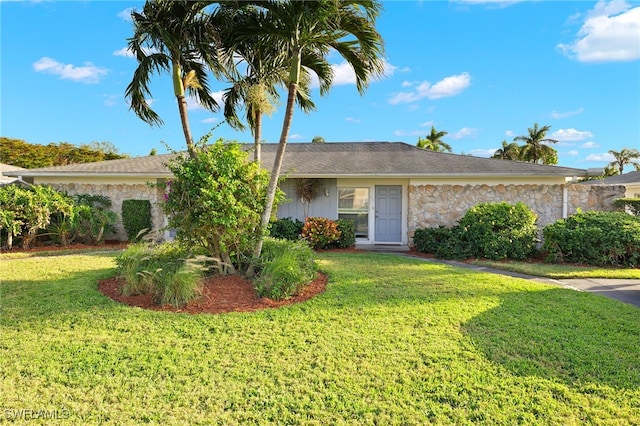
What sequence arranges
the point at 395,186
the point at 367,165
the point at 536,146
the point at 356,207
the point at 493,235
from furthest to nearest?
the point at 536,146 → the point at 356,207 → the point at 395,186 → the point at 367,165 → the point at 493,235

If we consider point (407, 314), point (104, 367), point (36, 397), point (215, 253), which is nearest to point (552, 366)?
point (407, 314)

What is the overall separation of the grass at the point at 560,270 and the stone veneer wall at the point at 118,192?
37.2 ft

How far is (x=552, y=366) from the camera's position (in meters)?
3.65

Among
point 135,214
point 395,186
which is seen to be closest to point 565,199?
point 395,186

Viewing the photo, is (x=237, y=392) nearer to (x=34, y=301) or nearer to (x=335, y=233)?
(x=34, y=301)

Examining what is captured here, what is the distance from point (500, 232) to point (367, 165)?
5113 mm

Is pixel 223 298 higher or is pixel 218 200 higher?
pixel 218 200

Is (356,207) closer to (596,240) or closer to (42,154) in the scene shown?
(596,240)

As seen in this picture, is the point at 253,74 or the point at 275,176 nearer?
the point at 275,176

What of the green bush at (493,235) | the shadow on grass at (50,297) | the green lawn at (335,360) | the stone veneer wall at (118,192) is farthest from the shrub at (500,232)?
the stone veneer wall at (118,192)

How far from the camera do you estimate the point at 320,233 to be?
1154cm

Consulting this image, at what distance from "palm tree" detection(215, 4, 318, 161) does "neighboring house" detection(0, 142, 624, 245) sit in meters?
2.99

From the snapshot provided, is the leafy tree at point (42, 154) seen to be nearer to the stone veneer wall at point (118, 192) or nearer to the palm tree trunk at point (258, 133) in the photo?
the stone veneer wall at point (118, 192)

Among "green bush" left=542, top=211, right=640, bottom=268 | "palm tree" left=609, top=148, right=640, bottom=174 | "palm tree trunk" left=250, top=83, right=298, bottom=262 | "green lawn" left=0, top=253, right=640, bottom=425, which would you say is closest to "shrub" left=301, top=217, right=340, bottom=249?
"palm tree trunk" left=250, top=83, right=298, bottom=262
